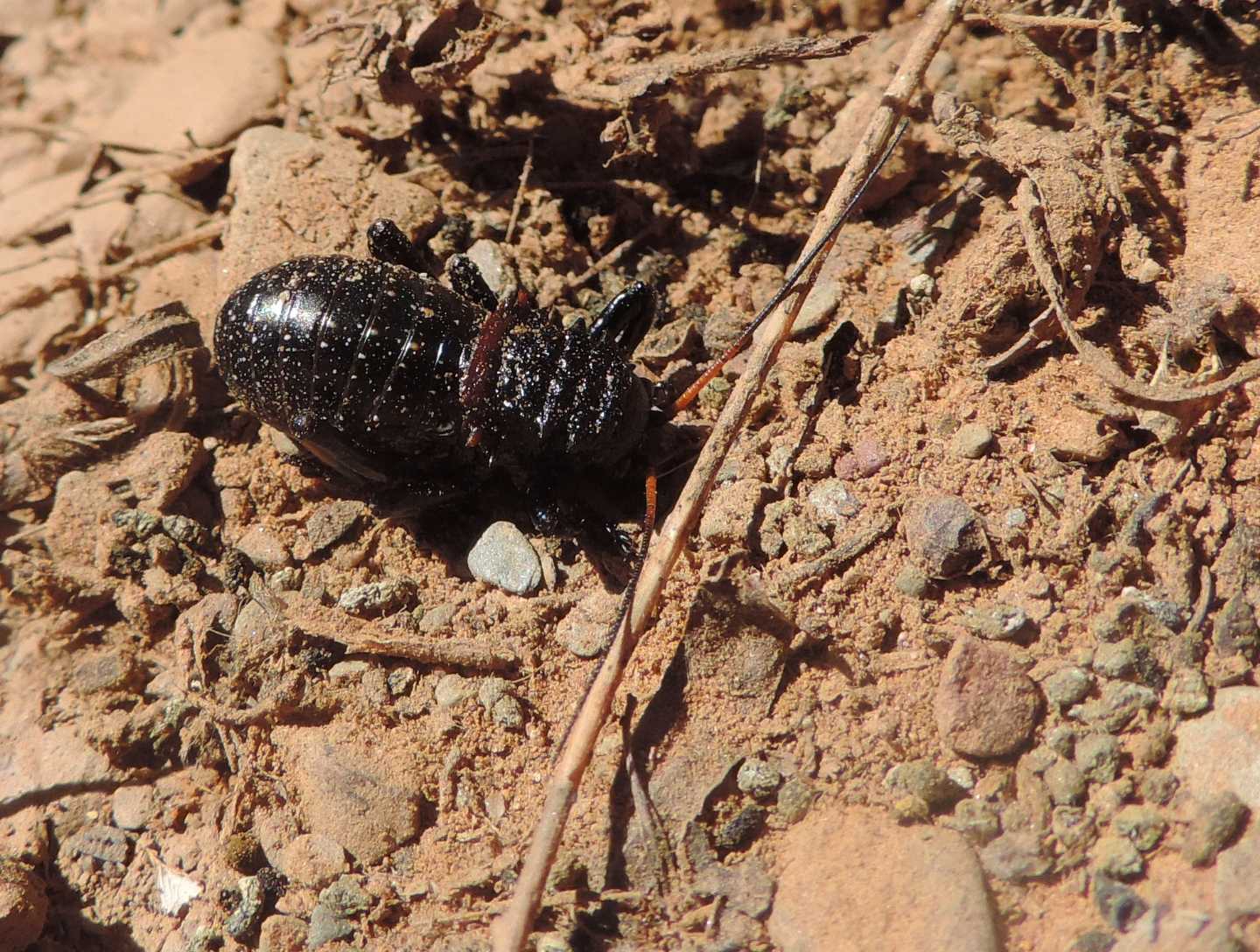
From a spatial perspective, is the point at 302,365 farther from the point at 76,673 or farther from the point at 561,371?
the point at 76,673

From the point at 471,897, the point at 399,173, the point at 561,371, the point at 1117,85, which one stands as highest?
the point at 1117,85

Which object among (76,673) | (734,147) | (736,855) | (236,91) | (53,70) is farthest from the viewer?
(53,70)

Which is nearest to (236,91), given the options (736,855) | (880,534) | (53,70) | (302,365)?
(53,70)

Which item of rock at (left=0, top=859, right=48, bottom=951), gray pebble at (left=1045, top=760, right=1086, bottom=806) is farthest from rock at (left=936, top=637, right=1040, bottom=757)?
rock at (left=0, top=859, right=48, bottom=951)

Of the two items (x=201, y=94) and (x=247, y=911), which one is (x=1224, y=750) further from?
(x=201, y=94)

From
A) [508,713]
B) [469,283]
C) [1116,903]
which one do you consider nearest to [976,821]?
[1116,903]

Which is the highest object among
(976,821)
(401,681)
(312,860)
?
(976,821)
